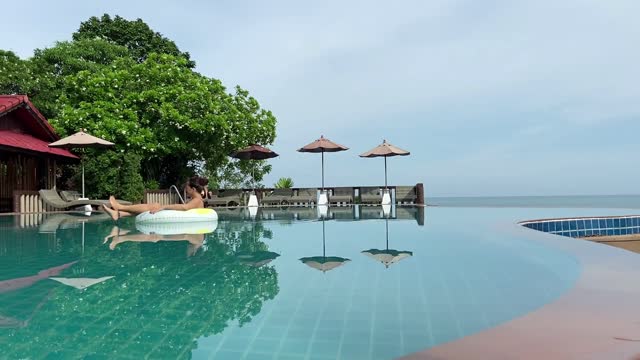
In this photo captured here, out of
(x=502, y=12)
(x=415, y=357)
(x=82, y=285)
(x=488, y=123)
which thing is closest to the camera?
(x=415, y=357)

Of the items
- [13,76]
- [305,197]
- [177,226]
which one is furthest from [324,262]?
[13,76]

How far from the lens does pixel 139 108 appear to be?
19.8 meters

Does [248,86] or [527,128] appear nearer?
[248,86]

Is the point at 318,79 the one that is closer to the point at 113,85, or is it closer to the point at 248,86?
the point at 248,86

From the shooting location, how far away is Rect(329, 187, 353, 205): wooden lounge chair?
67.2 ft

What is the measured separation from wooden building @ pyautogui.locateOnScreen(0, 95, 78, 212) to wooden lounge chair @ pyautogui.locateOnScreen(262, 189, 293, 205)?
885 centimetres

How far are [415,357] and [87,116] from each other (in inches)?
800

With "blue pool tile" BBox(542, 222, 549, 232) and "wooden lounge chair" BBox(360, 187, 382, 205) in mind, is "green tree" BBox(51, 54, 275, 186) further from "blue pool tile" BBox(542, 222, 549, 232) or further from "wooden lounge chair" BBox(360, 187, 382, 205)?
"blue pool tile" BBox(542, 222, 549, 232)

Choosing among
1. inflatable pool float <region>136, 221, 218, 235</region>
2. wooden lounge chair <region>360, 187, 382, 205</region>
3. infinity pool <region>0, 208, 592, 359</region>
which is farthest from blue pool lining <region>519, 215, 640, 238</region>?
wooden lounge chair <region>360, 187, 382, 205</region>

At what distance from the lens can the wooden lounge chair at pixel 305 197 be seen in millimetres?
20922

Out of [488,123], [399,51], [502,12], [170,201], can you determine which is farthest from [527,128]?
[170,201]

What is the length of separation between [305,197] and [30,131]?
1261cm

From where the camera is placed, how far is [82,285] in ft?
12.7

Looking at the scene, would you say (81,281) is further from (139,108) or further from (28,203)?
(139,108)
